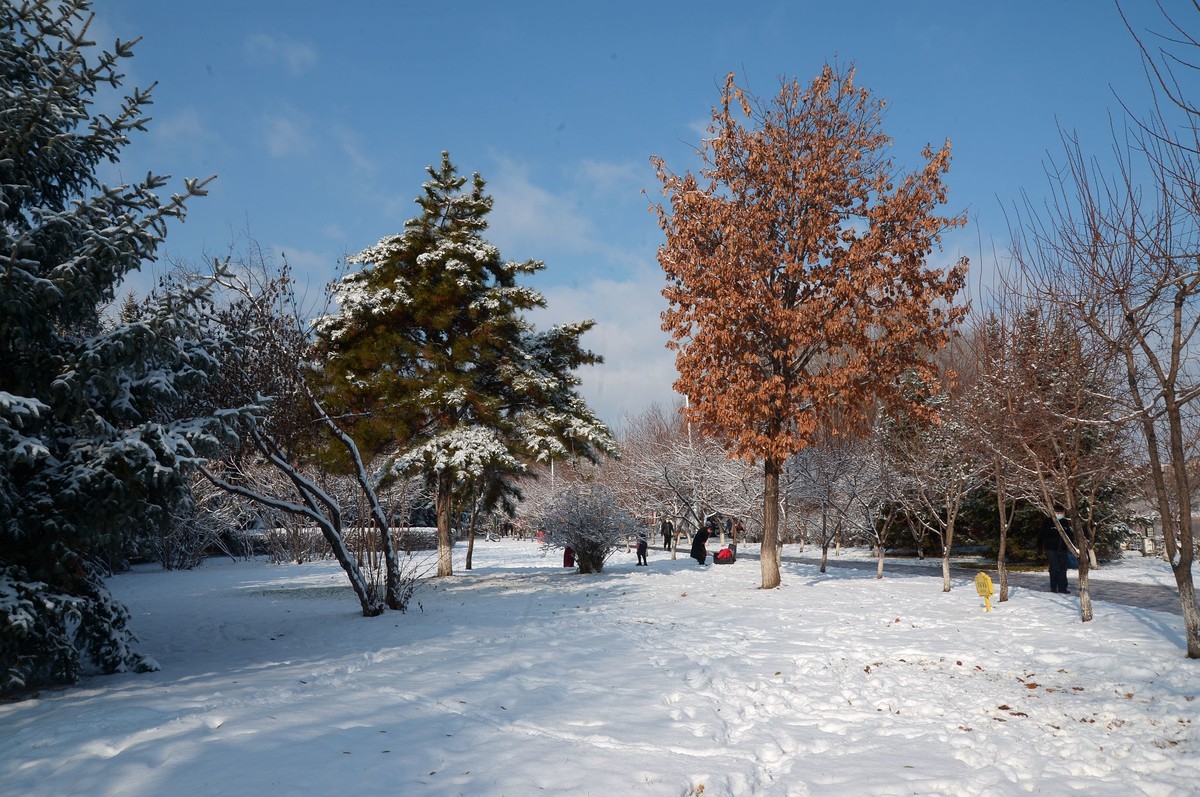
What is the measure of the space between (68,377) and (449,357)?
14.3 m

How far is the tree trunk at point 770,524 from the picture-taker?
15922 mm

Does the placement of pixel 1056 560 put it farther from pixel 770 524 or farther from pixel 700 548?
pixel 700 548

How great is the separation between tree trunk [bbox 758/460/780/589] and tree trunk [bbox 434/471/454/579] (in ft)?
27.8

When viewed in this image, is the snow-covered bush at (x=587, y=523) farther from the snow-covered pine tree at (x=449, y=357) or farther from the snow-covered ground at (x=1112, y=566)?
the snow-covered ground at (x=1112, y=566)

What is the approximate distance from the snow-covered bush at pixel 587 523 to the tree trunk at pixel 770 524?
18.1ft

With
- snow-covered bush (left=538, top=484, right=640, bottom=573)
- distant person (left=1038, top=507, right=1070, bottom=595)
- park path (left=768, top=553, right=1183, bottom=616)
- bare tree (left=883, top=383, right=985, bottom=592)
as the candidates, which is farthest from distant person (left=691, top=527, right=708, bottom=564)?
distant person (left=1038, top=507, right=1070, bottom=595)

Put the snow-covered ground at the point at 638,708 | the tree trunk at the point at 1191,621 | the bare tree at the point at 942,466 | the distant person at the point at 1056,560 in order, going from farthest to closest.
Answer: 1. the bare tree at the point at 942,466
2. the distant person at the point at 1056,560
3. the tree trunk at the point at 1191,621
4. the snow-covered ground at the point at 638,708

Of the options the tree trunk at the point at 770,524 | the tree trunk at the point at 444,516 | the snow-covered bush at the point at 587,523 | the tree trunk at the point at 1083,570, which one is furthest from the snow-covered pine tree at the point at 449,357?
the tree trunk at the point at 1083,570

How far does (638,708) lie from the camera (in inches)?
269

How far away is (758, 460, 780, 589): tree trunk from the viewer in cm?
1592

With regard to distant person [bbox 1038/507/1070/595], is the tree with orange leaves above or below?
above

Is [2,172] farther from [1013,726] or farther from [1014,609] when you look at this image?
[1014,609]

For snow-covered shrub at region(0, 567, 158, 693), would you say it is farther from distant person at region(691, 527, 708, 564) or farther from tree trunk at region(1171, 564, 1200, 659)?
distant person at region(691, 527, 708, 564)

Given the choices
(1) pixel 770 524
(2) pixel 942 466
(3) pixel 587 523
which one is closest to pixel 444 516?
(3) pixel 587 523
